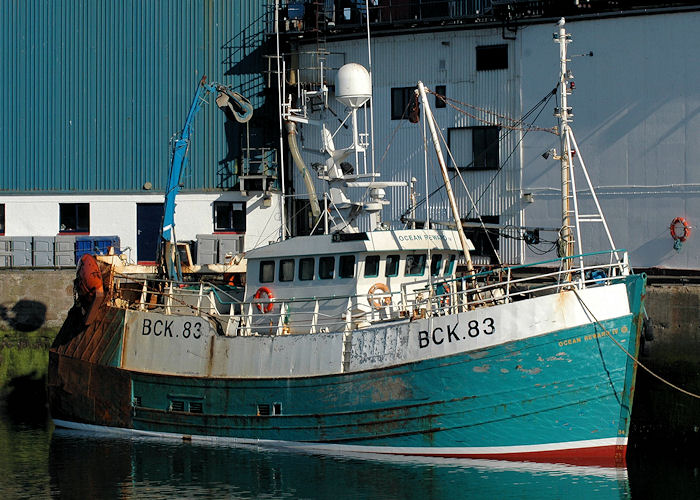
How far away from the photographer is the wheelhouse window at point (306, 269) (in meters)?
22.6

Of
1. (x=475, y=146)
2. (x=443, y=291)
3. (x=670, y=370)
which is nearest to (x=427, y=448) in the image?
(x=443, y=291)

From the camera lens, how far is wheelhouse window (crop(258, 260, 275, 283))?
23125 millimetres

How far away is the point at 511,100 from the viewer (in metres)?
31.2

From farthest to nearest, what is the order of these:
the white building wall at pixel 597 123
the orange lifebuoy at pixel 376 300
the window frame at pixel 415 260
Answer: the white building wall at pixel 597 123
the window frame at pixel 415 260
the orange lifebuoy at pixel 376 300

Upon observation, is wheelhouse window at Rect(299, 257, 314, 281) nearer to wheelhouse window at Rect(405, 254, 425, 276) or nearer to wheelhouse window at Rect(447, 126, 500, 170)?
wheelhouse window at Rect(405, 254, 425, 276)

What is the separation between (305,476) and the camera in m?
19.7

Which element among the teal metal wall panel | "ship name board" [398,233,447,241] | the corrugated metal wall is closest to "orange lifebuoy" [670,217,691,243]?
the corrugated metal wall

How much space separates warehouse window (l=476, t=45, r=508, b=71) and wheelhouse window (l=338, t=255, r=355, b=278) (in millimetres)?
11773

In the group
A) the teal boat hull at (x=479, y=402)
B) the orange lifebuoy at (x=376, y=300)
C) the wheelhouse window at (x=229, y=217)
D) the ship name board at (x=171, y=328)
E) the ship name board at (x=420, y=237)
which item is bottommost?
the teal boat hull at (x=479, y=402)

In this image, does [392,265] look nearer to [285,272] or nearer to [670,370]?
[285,272]

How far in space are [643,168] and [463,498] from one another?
46.8 feet

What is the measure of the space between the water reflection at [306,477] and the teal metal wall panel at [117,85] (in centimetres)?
1527

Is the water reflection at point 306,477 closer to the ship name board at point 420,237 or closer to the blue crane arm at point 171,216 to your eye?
the ship name board at point 420,237

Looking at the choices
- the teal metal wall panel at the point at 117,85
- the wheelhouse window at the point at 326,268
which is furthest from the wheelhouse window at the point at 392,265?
the teal metal wall panel at the point at 117,85
